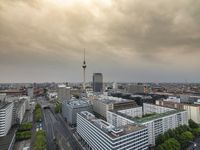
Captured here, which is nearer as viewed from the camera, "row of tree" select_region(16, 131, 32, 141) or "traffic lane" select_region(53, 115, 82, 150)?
"traffic lane" select_region(53, 115, 82, 150)

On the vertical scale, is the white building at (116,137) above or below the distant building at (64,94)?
below

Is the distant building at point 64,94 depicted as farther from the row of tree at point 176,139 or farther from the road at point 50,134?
the row of tree at point 176,139

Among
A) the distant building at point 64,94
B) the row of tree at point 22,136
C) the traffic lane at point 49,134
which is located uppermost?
the distant building at point 64,94

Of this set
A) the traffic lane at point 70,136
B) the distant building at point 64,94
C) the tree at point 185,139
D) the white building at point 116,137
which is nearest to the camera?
the white building at point 116,137

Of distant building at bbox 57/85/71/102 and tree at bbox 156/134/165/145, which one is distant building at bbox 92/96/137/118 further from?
distant building at bbox 57/85/71/102

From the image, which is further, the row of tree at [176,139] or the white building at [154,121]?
the white building at [154,121]

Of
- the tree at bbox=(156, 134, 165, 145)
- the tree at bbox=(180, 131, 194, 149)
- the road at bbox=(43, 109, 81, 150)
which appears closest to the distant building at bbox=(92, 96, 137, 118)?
the road at bbox=(43, 109, 81, 150)

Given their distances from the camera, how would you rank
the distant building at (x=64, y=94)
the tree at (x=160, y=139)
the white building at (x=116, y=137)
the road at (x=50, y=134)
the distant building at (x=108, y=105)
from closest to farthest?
the white building at (x=116, y=137), the tree at (x=160, y=139), the road at (x=50, y=134), the distant building at (x=108, y=105), the distant building at (x=64, y=94)

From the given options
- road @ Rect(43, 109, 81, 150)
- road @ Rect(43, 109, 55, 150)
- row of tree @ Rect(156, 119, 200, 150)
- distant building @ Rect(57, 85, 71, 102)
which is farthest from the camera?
distant building @ Rect(57, 85, 71, 102)

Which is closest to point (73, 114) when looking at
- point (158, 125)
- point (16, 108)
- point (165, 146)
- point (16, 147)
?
point (16, 147)

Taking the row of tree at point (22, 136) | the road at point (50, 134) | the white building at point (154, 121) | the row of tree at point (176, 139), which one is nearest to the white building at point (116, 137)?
the row of tree at point (176, 139)

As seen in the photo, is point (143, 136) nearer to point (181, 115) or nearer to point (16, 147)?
point (181, 115)
